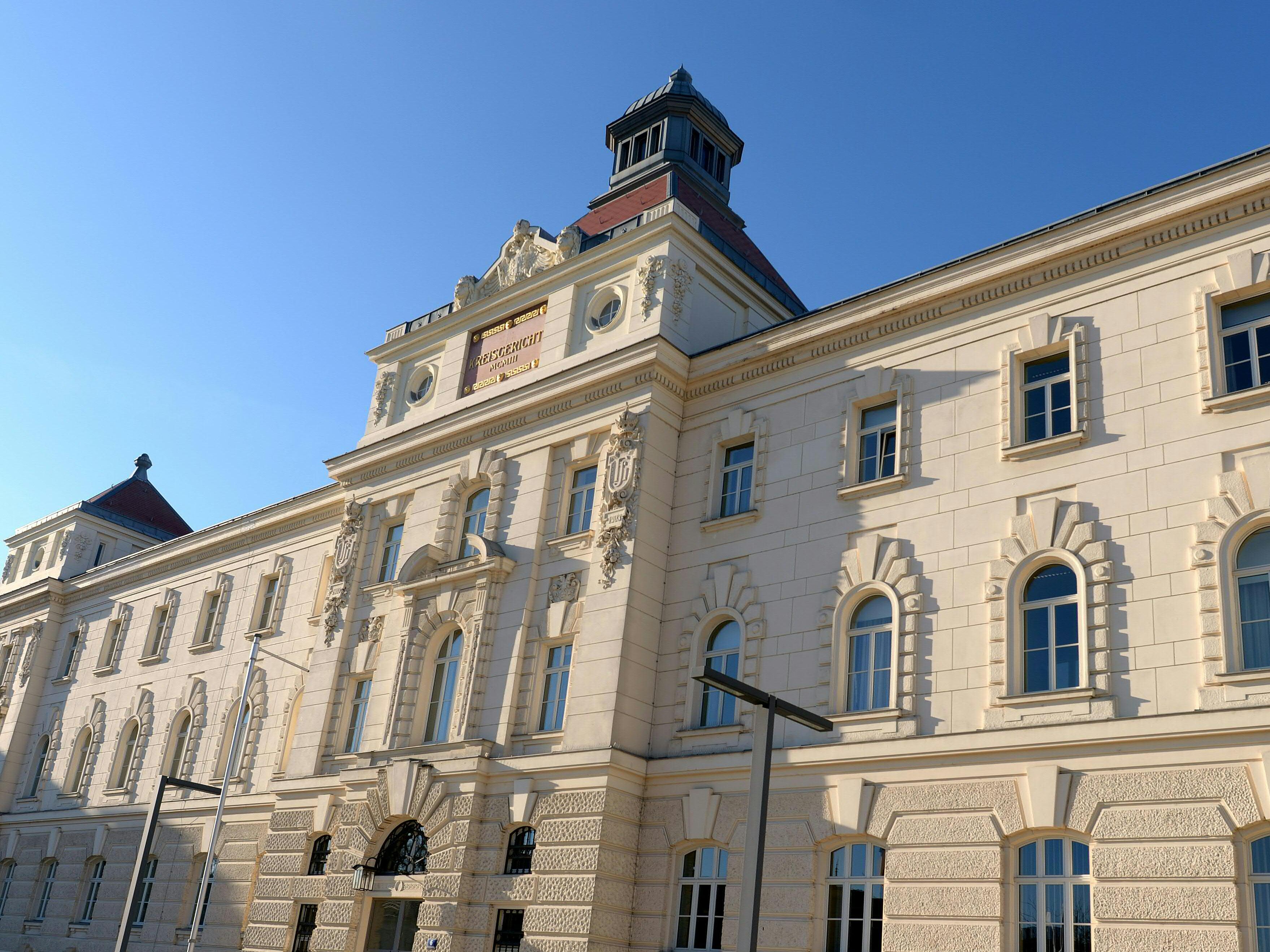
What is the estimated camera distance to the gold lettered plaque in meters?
29.1

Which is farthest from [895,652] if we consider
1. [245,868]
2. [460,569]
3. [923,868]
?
[245,868]

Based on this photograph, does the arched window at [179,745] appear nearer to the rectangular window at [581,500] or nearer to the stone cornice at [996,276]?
the rectangular window at [581,500]

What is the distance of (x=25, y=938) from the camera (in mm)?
37438

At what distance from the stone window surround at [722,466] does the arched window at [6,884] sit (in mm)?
28665

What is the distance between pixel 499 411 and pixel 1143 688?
1549cm

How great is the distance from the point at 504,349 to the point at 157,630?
18.7m

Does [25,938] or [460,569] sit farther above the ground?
[460,569]

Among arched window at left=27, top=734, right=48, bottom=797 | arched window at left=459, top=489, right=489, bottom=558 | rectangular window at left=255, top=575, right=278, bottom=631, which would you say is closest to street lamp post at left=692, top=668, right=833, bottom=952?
arched window at left=459, top=489, right=489, bottom=558

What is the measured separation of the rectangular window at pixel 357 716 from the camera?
28.3 m

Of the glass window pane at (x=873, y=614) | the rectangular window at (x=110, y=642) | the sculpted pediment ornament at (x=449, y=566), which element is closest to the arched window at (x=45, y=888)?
the rectangular window at (x=110, y=642)

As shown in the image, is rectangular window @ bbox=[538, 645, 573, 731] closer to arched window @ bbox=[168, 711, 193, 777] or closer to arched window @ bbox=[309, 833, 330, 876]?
arched window @ bbox=[309, 833, 330, 876]

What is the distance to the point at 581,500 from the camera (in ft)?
86.8

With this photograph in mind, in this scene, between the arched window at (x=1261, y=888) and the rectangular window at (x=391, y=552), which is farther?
the rectangular window at (x=391, y=552)

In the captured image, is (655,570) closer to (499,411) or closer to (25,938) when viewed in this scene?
(499,411)
